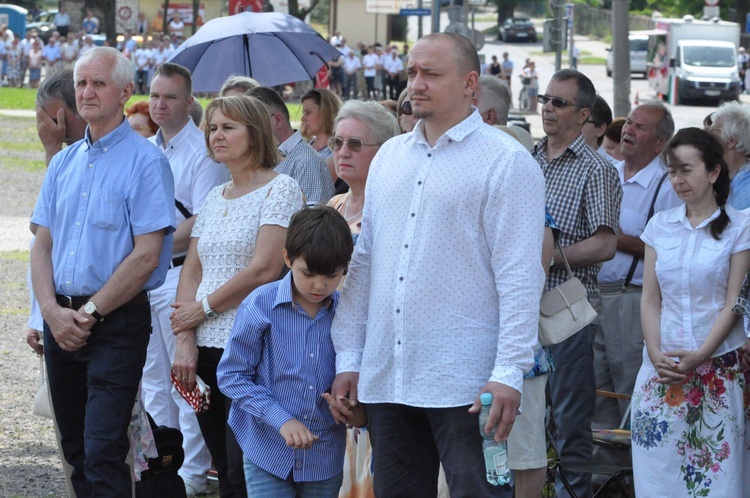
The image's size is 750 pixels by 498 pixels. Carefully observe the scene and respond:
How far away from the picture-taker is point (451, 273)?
3.73 m

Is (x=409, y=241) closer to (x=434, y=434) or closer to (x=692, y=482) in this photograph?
(x=434, y=434)

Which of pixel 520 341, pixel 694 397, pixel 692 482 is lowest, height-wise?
pixel 692 482

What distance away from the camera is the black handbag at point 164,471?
541 cm

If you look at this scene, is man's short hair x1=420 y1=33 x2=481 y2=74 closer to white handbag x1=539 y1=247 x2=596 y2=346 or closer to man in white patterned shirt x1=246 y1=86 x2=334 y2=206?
white handbag x1=539 y1=247 x2=596 y2=346

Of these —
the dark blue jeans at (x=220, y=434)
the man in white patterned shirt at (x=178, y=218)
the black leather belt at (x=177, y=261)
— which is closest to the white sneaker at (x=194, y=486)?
the man in white patterned shirt at (x=178, y=218)

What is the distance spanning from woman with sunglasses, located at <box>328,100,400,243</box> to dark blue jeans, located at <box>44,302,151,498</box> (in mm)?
1055

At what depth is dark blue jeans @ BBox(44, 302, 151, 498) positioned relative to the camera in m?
4.79

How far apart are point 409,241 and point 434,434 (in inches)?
25.9

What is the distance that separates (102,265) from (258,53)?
A: 423cm

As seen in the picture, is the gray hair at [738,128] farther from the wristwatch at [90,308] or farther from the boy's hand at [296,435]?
the wristwatch at [90,308]

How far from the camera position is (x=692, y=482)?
16.2ft

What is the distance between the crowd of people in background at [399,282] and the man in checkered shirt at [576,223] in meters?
0.01

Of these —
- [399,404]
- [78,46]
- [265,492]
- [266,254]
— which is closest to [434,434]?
[399,404]

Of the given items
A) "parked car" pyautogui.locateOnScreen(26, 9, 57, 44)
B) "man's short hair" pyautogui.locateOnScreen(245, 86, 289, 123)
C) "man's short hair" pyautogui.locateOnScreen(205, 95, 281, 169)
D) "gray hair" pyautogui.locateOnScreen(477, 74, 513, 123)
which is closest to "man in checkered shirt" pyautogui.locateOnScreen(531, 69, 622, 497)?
"gray hair" pyautogui.locateOnScreen(477, 74, 513, 123)
